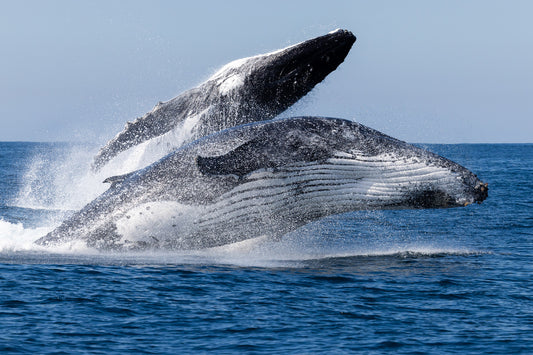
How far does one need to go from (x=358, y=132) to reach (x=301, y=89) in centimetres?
253

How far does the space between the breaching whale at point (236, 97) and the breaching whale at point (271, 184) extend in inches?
78.2

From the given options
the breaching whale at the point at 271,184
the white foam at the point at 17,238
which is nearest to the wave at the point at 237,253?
the white foam at the point at 17,238

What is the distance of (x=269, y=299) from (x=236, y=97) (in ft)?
17.4

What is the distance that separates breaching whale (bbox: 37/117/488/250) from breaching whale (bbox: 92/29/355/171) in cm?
199

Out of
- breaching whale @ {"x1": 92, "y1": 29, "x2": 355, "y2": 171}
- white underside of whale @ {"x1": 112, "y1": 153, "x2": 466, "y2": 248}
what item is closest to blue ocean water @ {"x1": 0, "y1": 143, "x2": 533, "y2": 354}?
white underside of whale @ {"x1": 112, "y1": 153, "x2": 466, "y2": 248}

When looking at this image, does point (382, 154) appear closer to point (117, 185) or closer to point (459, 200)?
point (459, 200)

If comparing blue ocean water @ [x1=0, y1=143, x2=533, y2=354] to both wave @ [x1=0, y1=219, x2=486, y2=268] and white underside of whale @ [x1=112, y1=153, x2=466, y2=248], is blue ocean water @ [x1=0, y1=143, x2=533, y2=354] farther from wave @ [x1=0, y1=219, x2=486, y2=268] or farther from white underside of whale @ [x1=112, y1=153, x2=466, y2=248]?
white underside of whale @ [x1=112, y1=153, x2=466, y2=248]

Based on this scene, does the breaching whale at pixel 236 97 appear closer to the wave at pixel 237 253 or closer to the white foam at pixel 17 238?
the white foam at pixel 17 238

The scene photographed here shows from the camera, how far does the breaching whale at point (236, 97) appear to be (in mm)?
15320

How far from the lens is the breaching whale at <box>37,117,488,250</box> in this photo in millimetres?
13562

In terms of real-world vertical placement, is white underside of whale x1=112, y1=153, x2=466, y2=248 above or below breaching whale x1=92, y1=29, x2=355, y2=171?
below

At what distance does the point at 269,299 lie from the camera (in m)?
12.2

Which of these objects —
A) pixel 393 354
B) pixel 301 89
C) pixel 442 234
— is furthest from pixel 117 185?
pixel 442 234

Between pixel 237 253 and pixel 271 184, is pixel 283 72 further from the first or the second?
pixel 237 253
